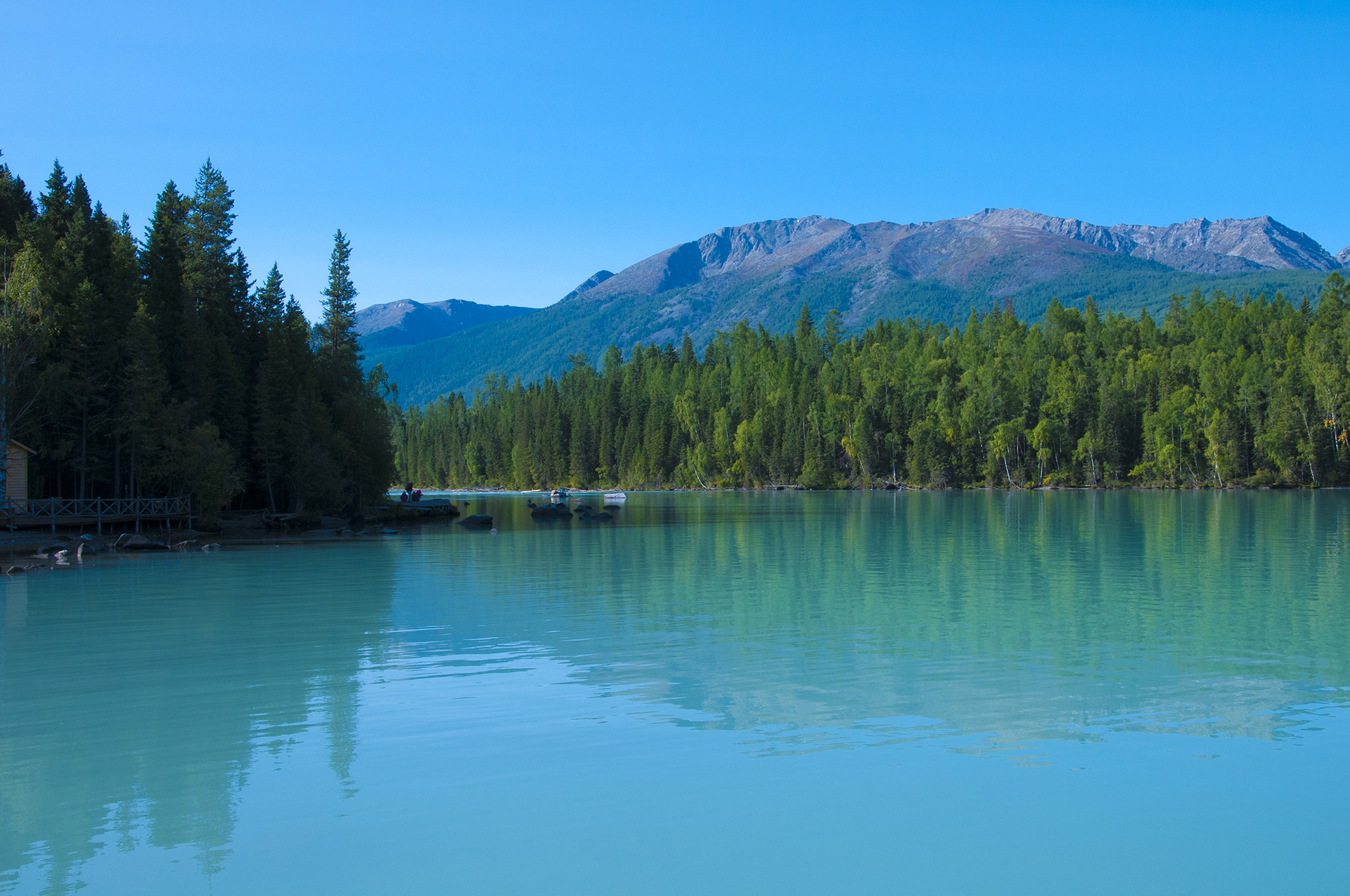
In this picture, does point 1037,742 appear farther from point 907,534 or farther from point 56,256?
point 56,256

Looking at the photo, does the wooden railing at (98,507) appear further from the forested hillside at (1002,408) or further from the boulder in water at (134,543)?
the forested hillside at (1002,408)

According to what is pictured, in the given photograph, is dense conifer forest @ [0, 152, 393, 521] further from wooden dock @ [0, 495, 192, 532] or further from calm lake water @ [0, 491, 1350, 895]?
calm lake water @ [0, 491, 1350, 895]

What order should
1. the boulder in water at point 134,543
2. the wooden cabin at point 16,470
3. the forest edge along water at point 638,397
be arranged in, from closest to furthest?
the wooden cabin at point 16,470 → the boulder in water at point 134,543 → the forest edge along water at point 638,397

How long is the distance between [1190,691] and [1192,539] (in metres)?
33.5

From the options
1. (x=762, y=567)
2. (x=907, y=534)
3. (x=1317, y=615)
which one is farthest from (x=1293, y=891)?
(x=907, y=534)

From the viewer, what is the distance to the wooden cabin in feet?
152

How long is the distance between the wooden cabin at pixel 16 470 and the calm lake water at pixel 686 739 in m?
22.6

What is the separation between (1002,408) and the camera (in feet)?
441

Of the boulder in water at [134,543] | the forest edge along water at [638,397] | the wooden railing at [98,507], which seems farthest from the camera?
the forest edge along water at [638,397]

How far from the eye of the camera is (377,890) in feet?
27.4

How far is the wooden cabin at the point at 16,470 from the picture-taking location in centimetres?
4641

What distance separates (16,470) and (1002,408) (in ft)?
388

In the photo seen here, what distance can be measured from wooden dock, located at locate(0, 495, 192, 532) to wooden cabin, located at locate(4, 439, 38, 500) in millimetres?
541

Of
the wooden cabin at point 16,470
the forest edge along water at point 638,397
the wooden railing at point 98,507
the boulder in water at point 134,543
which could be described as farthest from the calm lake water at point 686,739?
the forest edge along water at point 638,397
